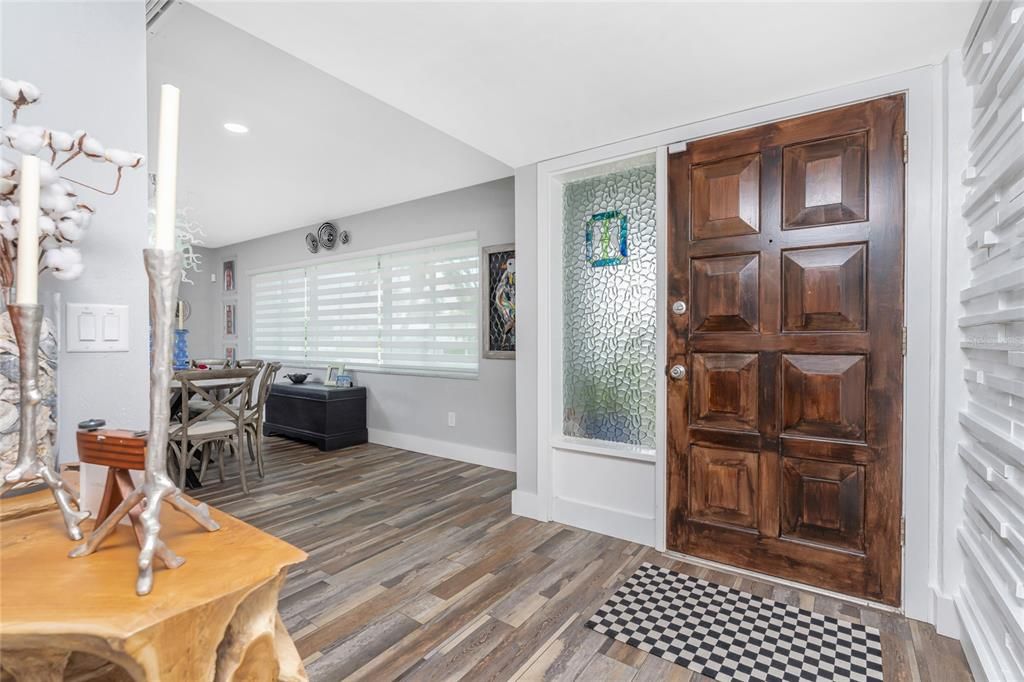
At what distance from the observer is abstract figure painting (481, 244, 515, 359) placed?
4.07 meters

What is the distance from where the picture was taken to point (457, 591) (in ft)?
7.09

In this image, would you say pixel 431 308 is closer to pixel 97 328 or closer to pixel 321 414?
pixel 321 414

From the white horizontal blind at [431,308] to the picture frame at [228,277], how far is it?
3168 millimetres

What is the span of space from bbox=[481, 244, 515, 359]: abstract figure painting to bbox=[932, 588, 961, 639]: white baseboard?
2847mm

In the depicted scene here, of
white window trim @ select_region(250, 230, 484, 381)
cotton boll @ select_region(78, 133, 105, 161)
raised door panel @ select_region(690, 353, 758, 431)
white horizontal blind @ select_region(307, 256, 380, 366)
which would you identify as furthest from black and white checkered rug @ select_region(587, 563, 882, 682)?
white horizontal blind @ select_region(307, 256, 380, 366)

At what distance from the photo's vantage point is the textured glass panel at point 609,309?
2.71 meters

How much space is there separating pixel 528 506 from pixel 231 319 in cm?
589

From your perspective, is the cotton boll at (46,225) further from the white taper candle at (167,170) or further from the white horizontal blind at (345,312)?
the white horizontal blind at (345,312)

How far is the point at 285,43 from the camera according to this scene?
1.84m

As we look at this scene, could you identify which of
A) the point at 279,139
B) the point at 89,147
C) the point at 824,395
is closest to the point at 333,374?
the point at 279,139


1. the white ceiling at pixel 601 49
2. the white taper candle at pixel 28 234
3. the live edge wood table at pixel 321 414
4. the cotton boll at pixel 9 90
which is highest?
the white ceiling at pixel 601 49

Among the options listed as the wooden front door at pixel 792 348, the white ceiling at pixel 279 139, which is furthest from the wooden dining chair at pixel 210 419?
the wooden front door at pixel 792 348

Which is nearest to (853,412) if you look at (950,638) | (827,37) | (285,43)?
(950,638)

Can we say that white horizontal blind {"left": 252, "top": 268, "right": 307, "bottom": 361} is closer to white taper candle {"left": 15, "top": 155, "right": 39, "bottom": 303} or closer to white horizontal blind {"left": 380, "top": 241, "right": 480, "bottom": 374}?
white horizontal blind {"left": 380, "top": 241, "right": 480, "bottom": 374}
